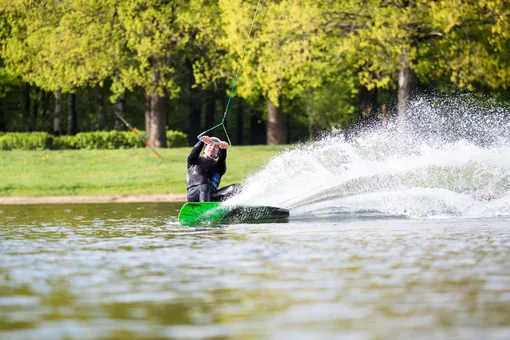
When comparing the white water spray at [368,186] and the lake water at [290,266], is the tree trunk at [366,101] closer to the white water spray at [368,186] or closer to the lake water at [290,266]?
the white water spray at [368,186]

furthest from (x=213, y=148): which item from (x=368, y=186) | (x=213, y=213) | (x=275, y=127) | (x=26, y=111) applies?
(x=26, y=111)

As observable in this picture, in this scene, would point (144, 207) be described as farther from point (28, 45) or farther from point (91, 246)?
point (28, 45)

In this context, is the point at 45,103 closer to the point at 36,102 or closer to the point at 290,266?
the point at 36,102

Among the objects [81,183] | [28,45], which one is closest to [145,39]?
[28,45]

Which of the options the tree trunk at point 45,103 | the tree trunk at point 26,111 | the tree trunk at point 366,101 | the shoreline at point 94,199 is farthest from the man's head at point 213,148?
the tree trunk at point 45,103

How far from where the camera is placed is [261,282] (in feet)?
31.8

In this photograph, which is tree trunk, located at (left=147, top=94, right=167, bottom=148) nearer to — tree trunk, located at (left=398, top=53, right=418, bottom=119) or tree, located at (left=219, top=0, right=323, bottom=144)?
tree, located at (left=219, top=0, right=323, bottom=144)

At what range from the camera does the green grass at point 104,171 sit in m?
30.1

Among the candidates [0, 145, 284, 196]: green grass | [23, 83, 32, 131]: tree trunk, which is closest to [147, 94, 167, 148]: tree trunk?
[0, 145, 284, 196]: green grass

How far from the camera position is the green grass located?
30.1m

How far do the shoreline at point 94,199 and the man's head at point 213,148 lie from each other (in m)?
9.38

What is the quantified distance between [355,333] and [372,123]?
3081 cm

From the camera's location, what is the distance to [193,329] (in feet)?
24.2

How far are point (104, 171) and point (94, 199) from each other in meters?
5.25
